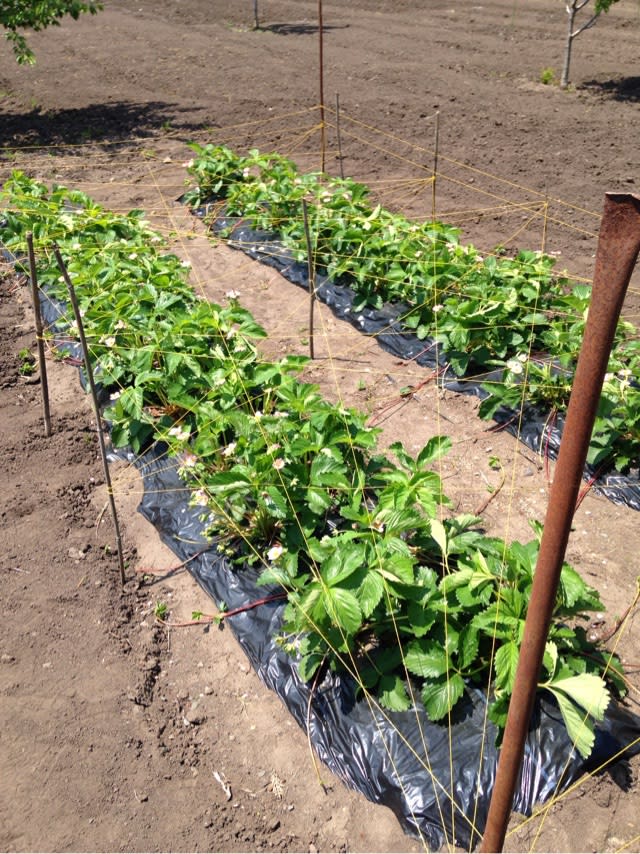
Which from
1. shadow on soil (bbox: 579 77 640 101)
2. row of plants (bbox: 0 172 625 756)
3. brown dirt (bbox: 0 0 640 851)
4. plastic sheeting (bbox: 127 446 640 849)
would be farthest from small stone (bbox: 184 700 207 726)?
shadow on soil (bbox: 579 77 640 101)

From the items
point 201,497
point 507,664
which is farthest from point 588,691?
point 201,497

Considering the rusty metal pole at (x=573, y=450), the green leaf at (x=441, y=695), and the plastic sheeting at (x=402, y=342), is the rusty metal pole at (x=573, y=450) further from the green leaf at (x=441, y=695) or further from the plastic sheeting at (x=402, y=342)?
the plastic sheeting at (x=402, y=342)

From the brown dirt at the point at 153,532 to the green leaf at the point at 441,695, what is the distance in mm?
395

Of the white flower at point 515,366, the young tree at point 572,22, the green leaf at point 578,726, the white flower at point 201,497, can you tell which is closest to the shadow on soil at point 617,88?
the young tree at point 572,22

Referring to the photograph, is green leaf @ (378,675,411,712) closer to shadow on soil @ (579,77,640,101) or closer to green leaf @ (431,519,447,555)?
green leaf @ (431,519,447,555)

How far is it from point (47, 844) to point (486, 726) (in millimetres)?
1458

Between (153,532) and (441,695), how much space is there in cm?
171

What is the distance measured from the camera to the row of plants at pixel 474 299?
13.4 feet

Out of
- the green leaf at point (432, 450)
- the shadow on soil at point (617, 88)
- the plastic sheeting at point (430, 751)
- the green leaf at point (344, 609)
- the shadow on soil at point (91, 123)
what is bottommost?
the plastic sheeting at point (430, 751)

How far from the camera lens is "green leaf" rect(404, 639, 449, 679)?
101 inches

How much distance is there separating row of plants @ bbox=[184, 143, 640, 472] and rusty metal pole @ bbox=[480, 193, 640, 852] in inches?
98.2

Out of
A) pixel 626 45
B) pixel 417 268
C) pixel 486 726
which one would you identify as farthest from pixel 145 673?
pixel 626 45

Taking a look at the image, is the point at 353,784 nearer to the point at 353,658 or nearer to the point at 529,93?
the point at 353,658

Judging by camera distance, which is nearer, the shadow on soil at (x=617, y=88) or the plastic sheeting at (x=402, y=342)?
the plastic sheeting at (x=402, y=342)
